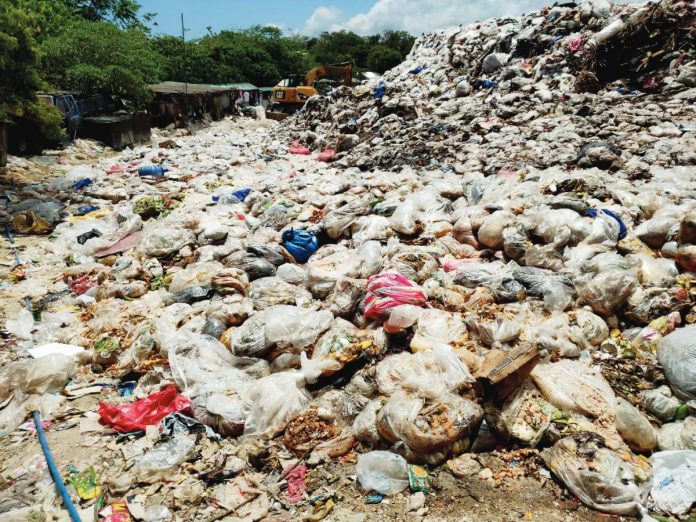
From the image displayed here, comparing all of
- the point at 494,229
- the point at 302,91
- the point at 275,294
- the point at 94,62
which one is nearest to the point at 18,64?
the point at 275,294

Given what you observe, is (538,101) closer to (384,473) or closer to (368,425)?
(368,425)

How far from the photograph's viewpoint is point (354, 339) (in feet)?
9.02

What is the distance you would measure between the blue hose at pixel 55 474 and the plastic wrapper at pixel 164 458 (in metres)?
0.30

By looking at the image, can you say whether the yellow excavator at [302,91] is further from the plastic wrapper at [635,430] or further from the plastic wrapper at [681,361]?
the plastic wrapper at [635,430]

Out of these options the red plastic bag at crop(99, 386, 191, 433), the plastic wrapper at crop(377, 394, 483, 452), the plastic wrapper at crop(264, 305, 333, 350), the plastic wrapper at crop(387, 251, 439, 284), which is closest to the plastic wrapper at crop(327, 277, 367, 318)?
the plastic wrapper at crop(264, 305, 333, 350)

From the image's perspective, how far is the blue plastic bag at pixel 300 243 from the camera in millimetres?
4242

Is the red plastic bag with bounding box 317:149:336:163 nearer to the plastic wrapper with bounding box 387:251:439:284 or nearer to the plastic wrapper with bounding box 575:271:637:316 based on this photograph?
the plastic wrapper with bounding box 387:251:439:284

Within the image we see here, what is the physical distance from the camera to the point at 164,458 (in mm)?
2240

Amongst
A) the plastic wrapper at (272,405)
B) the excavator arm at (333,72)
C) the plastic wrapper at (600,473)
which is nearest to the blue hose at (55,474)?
the plastic wrapper at (272,405)

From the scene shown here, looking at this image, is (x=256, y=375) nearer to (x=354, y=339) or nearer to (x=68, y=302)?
(x=354, y=339)

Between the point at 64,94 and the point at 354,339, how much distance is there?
12501mm

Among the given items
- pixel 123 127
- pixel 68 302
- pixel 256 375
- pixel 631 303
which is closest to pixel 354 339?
pixel 256 375

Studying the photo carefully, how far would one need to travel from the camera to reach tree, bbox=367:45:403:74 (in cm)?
3662

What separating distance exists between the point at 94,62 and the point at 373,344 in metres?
15.2
